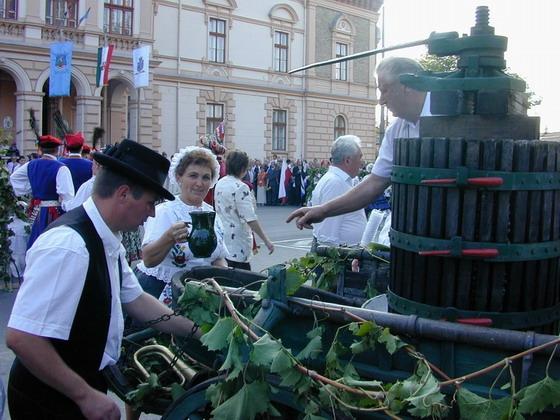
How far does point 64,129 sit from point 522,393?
14.0 meters

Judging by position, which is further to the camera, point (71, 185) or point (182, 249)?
point (71, 185)

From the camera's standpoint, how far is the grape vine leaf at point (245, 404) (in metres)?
2.23

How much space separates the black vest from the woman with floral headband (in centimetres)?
128

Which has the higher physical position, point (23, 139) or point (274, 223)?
point (23, 139)

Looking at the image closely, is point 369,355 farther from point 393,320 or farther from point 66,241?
point 66,241

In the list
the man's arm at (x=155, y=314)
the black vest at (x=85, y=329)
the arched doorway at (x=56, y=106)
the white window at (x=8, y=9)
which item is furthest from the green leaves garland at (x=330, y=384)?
the arched doorway at (x=56, y=106)

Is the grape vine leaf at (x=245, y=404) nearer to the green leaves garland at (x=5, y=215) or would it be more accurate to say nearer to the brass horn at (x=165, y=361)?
the brass horn at (x=165, y=361)

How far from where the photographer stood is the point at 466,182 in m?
2.24

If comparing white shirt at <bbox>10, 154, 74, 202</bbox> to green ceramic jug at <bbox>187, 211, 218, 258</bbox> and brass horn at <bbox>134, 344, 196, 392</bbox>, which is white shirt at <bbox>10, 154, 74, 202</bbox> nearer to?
green ceramic jug at <bbox>187, 211, 218, 258</bbox>

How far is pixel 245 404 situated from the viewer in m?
2.24

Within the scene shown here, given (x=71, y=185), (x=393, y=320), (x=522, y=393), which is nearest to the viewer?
(x=522, y=393)

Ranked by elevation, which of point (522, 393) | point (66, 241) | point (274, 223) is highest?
point (66, 241)

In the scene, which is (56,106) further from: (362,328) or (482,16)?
(362,328)

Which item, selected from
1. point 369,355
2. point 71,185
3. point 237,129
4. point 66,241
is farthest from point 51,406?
point 237,129
